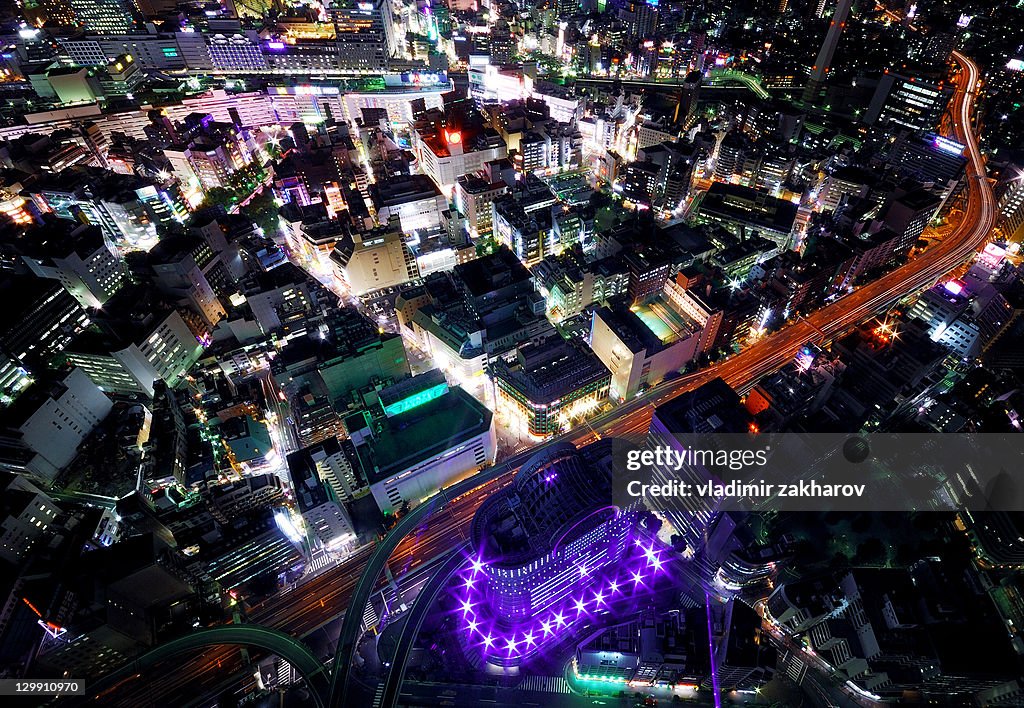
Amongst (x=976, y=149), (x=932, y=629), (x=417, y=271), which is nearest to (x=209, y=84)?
(x=417, y=271)

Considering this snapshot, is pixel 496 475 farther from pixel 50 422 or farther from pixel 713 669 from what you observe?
pixel 50 422

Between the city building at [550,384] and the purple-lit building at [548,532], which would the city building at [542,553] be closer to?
the purple-lit building at [548,532]

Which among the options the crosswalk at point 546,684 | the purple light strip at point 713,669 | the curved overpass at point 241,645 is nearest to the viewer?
the purple light strip at point 713,669

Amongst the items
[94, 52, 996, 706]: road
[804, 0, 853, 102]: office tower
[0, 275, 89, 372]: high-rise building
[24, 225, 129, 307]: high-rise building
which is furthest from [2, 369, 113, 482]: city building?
[804, 0, 853, 102]: office tower

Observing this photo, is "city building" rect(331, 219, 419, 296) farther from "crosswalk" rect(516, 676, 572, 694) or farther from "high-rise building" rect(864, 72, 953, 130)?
"high-rise building" rect(864, 72, 953, 130)

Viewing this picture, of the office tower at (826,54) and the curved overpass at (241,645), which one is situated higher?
the office tower at (826,54)

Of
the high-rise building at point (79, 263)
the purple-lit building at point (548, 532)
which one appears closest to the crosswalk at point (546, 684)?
the purple-lit building at point (548, 532)

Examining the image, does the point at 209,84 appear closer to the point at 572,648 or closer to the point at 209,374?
the point at 209,374
